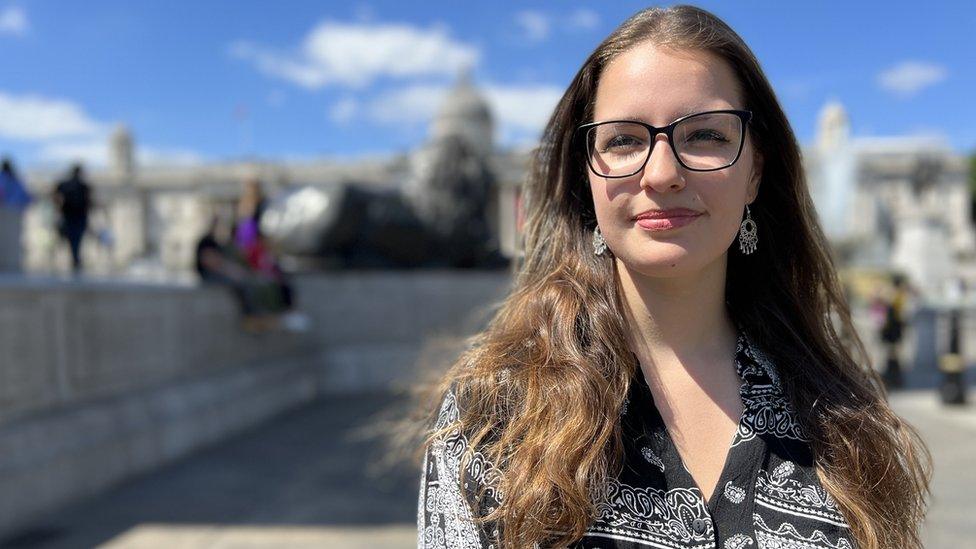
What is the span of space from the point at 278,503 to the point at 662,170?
459 cm

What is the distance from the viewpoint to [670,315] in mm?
1471

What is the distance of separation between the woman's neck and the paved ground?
10.9 feet

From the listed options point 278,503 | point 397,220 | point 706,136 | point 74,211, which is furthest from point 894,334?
point 74,211

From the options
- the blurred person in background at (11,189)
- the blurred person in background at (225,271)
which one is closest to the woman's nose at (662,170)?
the blurred person in background at (225,271)

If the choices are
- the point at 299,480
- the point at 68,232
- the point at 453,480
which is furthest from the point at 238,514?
the point at 68,232

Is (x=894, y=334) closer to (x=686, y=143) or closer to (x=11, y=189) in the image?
(x=686, y=143)

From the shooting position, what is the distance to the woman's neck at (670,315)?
1461 millimetres

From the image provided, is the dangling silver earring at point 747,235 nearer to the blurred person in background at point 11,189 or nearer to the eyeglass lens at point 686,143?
the eyeglass lens at point 686,143

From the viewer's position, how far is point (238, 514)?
4.94 meters

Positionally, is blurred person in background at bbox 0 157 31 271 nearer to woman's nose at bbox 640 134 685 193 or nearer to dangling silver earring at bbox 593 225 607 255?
dangling silver earring at bbox 593 225 607 255

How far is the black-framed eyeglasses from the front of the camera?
4.35 ft

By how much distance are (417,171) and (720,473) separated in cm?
1046

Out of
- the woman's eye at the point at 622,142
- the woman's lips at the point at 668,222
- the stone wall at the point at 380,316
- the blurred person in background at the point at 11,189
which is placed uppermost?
the blurred person in background at the point at 11,189

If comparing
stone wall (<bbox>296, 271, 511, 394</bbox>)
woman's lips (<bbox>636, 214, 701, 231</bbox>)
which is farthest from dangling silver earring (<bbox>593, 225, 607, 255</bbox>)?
stone wall (<bbox>296, 271, 511, 394</bbox>)
